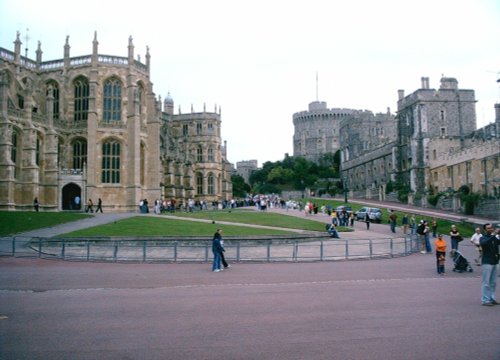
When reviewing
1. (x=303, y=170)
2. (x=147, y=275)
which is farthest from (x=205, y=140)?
(x=147, y=275)

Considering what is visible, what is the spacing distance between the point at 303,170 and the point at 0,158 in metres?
70.0

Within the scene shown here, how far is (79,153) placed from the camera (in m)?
50.1

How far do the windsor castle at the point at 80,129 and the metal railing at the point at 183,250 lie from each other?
73.6ft

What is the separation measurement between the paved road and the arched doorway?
3255 centimetres

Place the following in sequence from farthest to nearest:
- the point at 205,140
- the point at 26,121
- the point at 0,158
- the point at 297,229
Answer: the point at 205,140, the point at 26,121, the point at 0,158, the point at 297,229

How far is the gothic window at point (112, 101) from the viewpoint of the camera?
1988 inches

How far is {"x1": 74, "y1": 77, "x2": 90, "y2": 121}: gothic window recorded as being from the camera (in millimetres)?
51062

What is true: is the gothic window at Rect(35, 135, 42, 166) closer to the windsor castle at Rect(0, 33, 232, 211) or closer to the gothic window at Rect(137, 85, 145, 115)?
the windsor castle at Rect(0, 33, 232, 211)

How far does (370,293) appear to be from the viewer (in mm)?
12180

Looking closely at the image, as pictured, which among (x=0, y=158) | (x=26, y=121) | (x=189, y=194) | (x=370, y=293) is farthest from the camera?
(x=189, y=194)

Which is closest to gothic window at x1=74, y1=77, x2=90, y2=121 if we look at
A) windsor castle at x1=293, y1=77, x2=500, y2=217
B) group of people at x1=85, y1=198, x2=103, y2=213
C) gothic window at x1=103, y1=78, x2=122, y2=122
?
gothic window at x1=103, y1=78, x2=122, y2=122

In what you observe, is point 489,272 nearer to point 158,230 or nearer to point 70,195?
point 158,230

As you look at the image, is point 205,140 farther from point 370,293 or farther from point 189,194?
point 370,293

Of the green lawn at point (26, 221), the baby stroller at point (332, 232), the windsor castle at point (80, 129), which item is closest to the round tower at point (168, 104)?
the windsor castle at point (80, 129)
